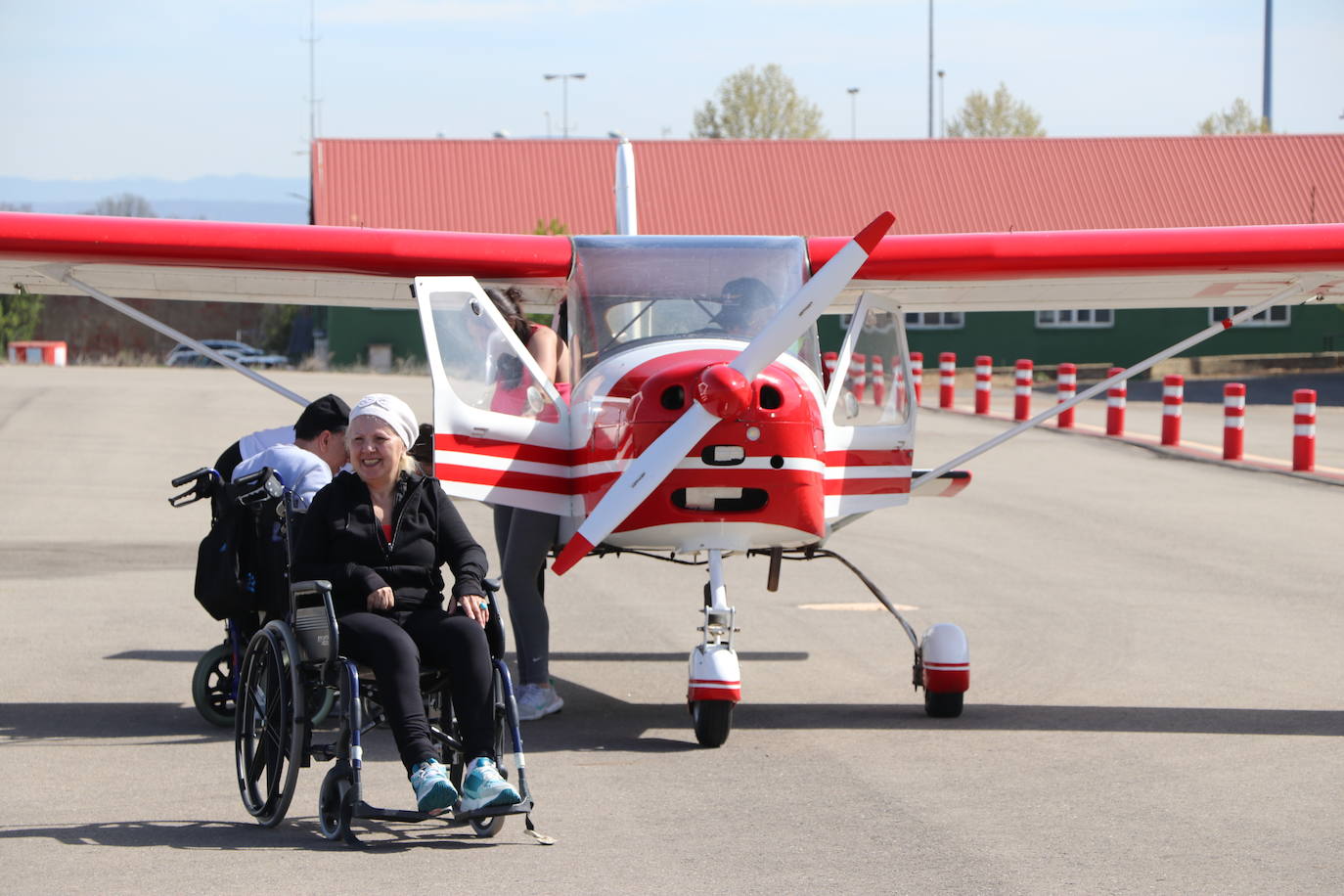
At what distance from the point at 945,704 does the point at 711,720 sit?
122 centimetres

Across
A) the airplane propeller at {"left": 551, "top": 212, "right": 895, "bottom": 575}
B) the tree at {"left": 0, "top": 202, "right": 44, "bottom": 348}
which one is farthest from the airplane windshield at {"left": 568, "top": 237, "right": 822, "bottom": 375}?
the tree at {"left": 0, "top": 202, "right": 44, "bottom": 348}

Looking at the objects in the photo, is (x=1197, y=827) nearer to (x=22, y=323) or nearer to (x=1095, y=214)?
(x=1095, y=214)

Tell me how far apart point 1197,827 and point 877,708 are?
2351 millimetres

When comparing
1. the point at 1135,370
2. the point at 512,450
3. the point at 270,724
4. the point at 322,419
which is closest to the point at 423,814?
the point at 270,724

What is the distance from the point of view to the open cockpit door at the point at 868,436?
8109mm

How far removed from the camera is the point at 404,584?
6.04m

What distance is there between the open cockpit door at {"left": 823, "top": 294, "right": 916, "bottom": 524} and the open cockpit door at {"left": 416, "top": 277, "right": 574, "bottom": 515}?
4.10 feet

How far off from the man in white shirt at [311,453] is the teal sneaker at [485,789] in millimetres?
1853

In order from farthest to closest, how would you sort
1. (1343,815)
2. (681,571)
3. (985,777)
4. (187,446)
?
(187,446), (681,571), (985,777), (1343,815)

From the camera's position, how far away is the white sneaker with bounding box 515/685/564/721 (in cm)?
776

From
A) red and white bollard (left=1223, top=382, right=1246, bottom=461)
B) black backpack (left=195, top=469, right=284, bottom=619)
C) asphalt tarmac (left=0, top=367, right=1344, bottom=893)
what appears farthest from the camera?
red and white bollard (left=1223, top=382, right=1246, bottom=461)

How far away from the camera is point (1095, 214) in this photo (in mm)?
42875

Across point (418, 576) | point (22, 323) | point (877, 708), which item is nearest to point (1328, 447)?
point (877, 708)

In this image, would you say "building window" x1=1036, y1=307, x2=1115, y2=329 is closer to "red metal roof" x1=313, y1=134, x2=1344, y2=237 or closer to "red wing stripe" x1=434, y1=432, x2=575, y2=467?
"red metal roof" x1=313, y1=134, x2=1344, y2=237
